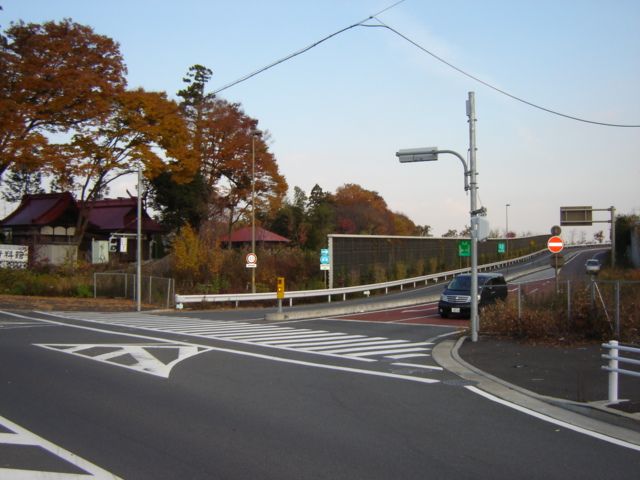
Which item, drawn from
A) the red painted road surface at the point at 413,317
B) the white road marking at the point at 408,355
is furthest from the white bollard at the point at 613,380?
the red painted road surface at the point at 413,317

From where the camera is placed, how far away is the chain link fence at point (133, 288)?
32375 mm

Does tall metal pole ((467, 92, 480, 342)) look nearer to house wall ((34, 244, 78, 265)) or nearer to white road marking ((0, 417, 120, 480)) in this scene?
white road marking ((0, 417, 120, 480))

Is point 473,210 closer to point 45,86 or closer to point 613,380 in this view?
point 613,380

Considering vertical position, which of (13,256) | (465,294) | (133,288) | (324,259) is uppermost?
(13,256)

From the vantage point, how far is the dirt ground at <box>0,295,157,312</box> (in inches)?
1196

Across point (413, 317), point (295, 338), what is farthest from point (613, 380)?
point (413, 317)

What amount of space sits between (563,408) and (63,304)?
27682 millimetres

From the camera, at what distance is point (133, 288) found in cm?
3419

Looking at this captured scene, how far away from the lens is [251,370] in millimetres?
12164

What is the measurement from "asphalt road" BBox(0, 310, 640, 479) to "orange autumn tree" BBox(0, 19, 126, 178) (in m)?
24.3

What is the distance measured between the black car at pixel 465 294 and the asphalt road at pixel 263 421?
456 inches

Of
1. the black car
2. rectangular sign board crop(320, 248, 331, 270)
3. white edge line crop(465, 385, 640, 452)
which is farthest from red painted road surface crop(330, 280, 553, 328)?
white edge line crop(465, 385, 640, 452)

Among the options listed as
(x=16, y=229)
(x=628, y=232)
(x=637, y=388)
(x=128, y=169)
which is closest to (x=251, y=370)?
(x=637, y=388)

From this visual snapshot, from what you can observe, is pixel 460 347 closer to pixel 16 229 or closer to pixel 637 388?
pixel 637 388
